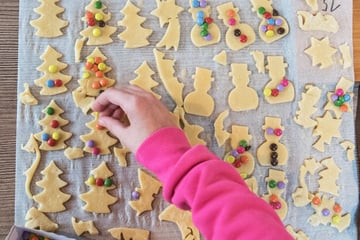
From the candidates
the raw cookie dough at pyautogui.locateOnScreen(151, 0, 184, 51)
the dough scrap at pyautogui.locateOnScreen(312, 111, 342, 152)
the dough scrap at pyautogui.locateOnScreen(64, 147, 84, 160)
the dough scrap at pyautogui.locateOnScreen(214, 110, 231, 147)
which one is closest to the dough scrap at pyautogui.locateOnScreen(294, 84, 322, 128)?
the dough scrap at pyautogui.locateOnScreen(312, 111, 342, 152)

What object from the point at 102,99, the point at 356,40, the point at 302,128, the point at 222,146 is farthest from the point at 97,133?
the point at 356,40

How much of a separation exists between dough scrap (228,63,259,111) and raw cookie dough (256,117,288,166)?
1.5 inches

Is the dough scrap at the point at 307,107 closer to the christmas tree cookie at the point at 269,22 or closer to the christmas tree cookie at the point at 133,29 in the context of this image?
the christmas tree cookie at the point at 269,22

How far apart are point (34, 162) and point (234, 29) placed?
366 millimetres

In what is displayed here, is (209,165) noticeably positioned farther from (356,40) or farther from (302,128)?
(356,40)

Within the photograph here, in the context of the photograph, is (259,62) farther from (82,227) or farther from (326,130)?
(82,227)

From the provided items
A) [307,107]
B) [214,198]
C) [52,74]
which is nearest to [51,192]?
[52,74]

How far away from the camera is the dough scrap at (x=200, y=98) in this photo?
0.73 meters

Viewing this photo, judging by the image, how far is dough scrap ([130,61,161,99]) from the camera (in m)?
0.72

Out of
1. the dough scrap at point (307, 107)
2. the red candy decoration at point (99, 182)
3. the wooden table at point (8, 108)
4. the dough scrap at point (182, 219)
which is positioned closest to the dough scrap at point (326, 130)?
→ the dough scrap at point (307, 107)

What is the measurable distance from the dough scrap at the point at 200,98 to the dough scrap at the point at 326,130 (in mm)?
174

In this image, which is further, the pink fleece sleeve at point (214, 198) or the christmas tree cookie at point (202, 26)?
the christmas tree cookie at point (202, 26)

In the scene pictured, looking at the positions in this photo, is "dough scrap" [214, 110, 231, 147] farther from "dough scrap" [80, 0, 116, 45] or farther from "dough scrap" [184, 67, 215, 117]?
"dough scrap" [80, 0, 116, 45]

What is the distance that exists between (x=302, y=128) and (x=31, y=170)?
0.42 meters
